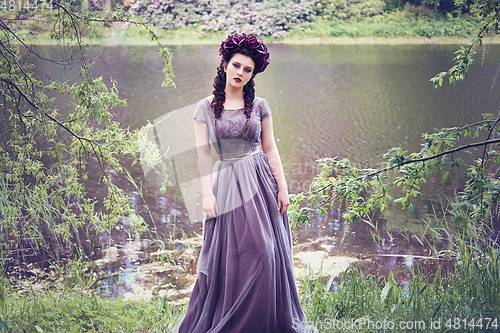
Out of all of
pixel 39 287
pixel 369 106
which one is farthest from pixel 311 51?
pixel 39 287

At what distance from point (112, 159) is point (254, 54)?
1.05 m

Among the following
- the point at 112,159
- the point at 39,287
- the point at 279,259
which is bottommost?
the point at 39,287

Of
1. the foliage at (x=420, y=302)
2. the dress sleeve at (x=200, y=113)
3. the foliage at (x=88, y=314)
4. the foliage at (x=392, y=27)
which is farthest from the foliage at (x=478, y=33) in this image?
the foliage at (x=392, y=27)

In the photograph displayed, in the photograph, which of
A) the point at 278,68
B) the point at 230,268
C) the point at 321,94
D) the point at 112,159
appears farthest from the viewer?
the point at 278,68

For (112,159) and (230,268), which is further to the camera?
(112,159)

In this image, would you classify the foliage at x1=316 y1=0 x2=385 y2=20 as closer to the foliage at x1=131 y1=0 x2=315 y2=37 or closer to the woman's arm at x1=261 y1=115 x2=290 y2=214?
the foliage at x1=131 y1=0 x2=315 y2=37

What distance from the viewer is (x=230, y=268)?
156cm

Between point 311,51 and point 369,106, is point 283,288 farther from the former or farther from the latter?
point 311,51

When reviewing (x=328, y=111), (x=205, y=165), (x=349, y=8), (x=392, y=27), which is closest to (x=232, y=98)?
(x=205, y=165)

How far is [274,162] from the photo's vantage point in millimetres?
1694

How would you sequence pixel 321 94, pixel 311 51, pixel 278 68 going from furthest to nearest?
1. pixel 311 51
2. pixel 278 68
3. pixel 321 94

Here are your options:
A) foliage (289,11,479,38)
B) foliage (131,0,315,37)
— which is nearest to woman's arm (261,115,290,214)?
foliage (131,0,315,37)

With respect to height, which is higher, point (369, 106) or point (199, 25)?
point (199, 25)

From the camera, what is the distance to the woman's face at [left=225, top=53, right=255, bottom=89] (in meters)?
1.57
